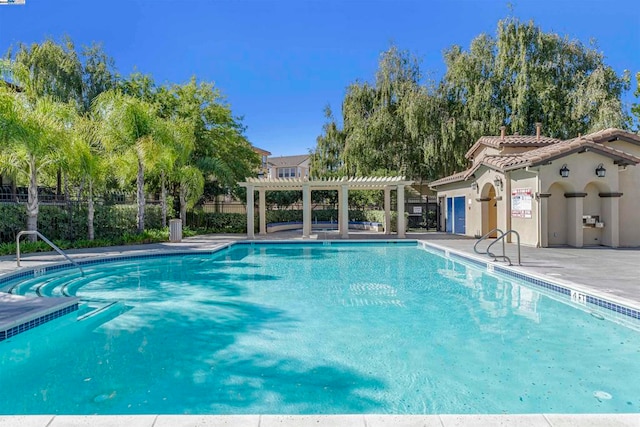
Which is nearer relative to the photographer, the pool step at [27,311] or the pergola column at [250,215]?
the pool step at [27,311]

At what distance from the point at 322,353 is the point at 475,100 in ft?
79.1

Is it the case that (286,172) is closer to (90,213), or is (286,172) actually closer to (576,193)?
(90,213)

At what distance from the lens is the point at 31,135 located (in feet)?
40.0

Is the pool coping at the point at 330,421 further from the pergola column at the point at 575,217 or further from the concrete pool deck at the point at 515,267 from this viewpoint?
the pergola column at the point at 575,217

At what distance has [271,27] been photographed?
57.4 ft

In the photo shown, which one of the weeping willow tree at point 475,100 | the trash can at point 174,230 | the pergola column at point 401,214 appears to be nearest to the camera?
the trash can at point 174,230

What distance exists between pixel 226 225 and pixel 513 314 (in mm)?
18771

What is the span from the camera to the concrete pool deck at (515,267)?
3.00 metres

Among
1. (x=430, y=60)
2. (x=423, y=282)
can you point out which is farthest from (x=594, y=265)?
(x=430, y=60)

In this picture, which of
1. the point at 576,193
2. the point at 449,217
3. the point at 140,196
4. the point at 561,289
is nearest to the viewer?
the point at 561,289

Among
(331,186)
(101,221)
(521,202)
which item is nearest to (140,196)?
(101,221)

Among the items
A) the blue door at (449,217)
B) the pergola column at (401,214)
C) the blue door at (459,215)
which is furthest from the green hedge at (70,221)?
the blue door at (449,217)

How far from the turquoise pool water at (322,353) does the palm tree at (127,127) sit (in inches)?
315

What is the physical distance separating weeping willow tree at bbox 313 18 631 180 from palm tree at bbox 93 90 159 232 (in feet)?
46.4
